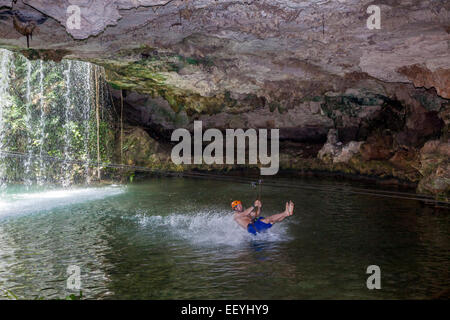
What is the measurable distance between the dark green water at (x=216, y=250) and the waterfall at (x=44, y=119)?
4859mm

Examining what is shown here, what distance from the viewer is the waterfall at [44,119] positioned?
18031mm

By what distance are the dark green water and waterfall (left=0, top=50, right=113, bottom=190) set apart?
15.9ft

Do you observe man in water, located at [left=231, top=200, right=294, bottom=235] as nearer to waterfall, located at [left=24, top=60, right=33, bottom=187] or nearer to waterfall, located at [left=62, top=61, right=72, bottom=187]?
waterfall, located at [left=62, top=61, right=72, bottom=187]

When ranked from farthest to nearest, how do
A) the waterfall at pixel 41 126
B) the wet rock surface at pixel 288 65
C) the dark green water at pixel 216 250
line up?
the waterfall at pixel 41 126
the wet rock surface at pixel 288 65
the dark green water at pixel 216 250

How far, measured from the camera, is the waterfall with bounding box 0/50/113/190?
18031 millimetres

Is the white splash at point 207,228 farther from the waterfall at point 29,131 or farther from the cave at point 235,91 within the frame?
the waterfall at point 29,131

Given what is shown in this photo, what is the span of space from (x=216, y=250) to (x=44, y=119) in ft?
45.4

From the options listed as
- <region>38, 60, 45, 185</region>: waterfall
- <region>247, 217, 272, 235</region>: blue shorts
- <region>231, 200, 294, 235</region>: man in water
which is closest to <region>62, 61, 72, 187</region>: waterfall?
<region>38, 60, 45, 185</region>: waterfall

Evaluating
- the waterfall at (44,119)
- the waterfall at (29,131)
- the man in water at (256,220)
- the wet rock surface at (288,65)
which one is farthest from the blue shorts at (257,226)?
the waterfall at (29,131)

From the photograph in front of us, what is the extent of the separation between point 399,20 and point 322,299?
7.60 meters

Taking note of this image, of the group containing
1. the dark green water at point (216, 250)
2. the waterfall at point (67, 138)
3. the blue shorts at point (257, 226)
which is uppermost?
the waterfall at point (67, 138)
